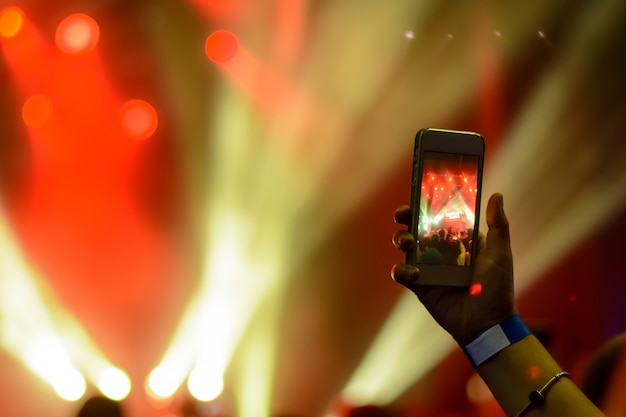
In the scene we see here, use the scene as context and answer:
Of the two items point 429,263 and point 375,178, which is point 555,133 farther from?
point 429,263

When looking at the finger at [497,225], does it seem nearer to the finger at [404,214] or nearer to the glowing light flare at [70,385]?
the finger at [404,214]

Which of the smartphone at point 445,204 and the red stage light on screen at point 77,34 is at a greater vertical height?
the red stage light on screen at point 77,34

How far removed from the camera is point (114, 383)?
5.92 meters

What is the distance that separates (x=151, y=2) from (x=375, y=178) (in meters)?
1.93

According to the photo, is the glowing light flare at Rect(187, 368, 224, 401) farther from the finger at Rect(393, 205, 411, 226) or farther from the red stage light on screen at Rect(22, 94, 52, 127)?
the finger at Rect(393, 205, 411, 226)

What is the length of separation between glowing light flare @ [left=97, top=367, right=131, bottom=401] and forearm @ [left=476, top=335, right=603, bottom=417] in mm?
5044

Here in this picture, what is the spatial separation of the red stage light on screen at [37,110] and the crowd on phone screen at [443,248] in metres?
5.08

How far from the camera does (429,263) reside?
1.23 meters

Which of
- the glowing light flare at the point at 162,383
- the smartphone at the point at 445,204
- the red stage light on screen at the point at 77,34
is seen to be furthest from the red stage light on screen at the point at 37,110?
the smartphone at the point at 445,204

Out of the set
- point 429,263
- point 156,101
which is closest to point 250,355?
point 156,101

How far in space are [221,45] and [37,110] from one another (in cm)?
133

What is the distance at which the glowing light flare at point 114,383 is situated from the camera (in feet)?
19.3

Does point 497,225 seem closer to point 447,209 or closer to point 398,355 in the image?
point 447,209

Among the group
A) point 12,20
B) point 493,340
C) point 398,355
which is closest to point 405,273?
point 493,340
